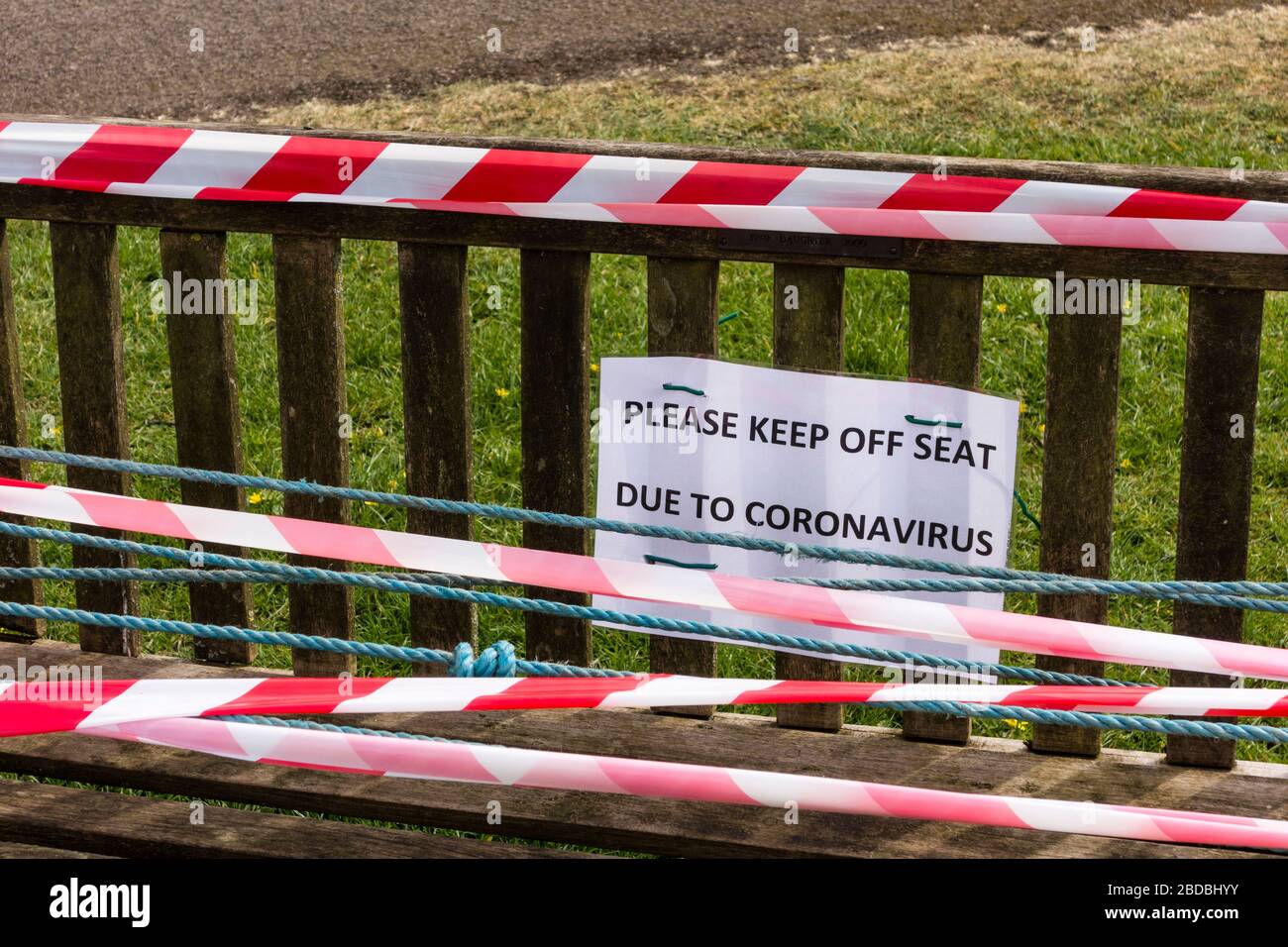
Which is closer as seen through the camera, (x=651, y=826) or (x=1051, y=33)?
(x=651, y=826)

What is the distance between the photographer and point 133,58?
7.11 metres

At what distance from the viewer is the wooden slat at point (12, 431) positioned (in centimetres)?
287

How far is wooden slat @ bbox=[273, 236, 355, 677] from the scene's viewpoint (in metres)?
2.66

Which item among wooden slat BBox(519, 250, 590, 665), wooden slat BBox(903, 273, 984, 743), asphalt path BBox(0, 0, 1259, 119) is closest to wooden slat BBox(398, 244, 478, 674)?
wooden slat BBox(519, 250, 590, 665)

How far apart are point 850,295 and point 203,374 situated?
2.42 m

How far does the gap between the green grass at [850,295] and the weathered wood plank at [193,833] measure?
2.20 ft

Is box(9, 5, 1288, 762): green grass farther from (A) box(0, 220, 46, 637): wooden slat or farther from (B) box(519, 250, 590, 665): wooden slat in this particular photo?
(B) box(519, 250, 590, 665): wooden slat

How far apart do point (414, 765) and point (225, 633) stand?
1.44 ft

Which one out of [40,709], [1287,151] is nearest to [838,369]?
[40,709]

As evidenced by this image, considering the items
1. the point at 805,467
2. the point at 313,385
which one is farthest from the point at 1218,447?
the point at 313,385

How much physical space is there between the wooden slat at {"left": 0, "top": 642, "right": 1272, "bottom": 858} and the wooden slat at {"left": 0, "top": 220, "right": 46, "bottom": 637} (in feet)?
1.28

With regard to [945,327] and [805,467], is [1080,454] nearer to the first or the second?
[945,327]

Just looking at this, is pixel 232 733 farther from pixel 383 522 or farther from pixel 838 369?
pixel 383 522

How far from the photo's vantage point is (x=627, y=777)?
7.20ft
